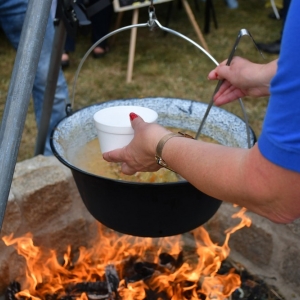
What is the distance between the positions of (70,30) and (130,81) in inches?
98.5

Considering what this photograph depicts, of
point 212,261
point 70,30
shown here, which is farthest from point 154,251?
point 70,30

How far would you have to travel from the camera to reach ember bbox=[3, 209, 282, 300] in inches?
78.9

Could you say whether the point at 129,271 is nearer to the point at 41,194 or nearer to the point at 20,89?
the point at 41,194

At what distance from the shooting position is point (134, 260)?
2.20 meters

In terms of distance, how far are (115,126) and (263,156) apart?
2.04 feet

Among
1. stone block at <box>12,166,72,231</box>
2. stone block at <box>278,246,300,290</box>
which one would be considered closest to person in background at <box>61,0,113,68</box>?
stone block at <box>12,166,72,231</box>

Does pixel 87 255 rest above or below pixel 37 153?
below

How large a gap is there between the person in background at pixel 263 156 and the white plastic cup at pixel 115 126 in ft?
0.51

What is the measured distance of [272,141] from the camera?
2.68 ft

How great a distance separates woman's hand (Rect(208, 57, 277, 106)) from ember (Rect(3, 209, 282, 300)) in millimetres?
724

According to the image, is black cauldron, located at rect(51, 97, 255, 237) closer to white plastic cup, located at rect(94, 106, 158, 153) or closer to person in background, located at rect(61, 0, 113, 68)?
white plastic cup, located at rect(94, 106, 158, 153)

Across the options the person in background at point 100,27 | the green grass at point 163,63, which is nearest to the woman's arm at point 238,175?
the green grass at point 163,63

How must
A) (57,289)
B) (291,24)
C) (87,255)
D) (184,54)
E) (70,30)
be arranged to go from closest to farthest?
1. (291,24)
2. (70,30)
3. (57,289)
4. (87,255)
5. (184,54)

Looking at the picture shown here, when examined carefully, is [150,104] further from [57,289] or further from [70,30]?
[57,289]
